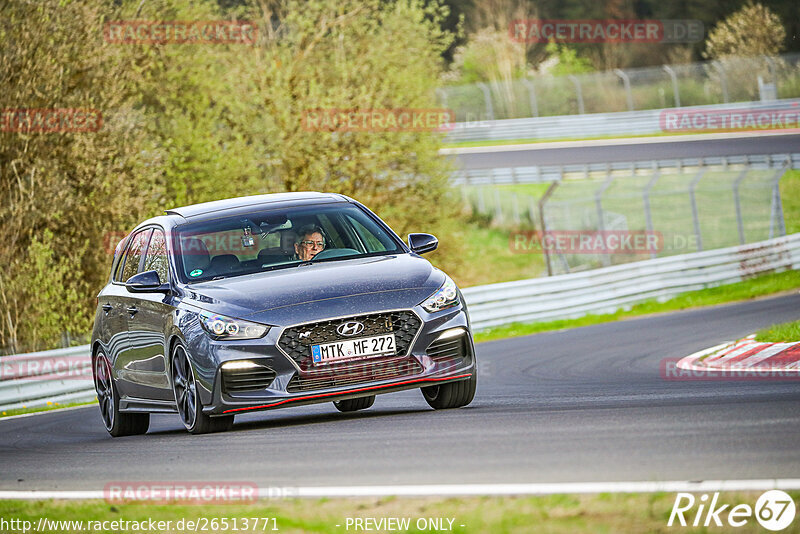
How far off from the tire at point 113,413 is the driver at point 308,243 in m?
2.25

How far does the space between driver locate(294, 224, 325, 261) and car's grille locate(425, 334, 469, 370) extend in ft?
4.67

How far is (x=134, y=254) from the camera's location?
11133mm

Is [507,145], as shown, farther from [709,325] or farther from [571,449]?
[571,449]

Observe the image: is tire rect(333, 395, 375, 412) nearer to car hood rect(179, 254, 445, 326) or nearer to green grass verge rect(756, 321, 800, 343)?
car hood rect(179, 254, 445, 326)

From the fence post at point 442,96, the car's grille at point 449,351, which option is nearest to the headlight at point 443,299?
the car's grille at point 449,351

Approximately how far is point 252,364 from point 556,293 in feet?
50.2

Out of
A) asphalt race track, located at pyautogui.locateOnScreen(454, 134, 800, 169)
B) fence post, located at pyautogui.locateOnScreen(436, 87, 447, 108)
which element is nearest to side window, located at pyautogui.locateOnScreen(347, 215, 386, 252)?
asphalt race track, located at pyautogui.locateOnScreen(454, 134, 800, 169)

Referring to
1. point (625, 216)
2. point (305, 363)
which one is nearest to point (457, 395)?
point (305, 363)

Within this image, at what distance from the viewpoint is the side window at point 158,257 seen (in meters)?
10.1

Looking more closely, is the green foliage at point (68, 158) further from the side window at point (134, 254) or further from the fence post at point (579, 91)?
the fence post at point (579, 91)

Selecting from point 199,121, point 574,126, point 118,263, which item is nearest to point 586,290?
point 199,121

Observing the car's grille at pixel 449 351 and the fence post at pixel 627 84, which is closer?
the car's grille at pixel 449 351

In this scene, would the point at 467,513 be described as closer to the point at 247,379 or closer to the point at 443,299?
the point at 247,379

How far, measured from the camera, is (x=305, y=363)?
8.71 metres
